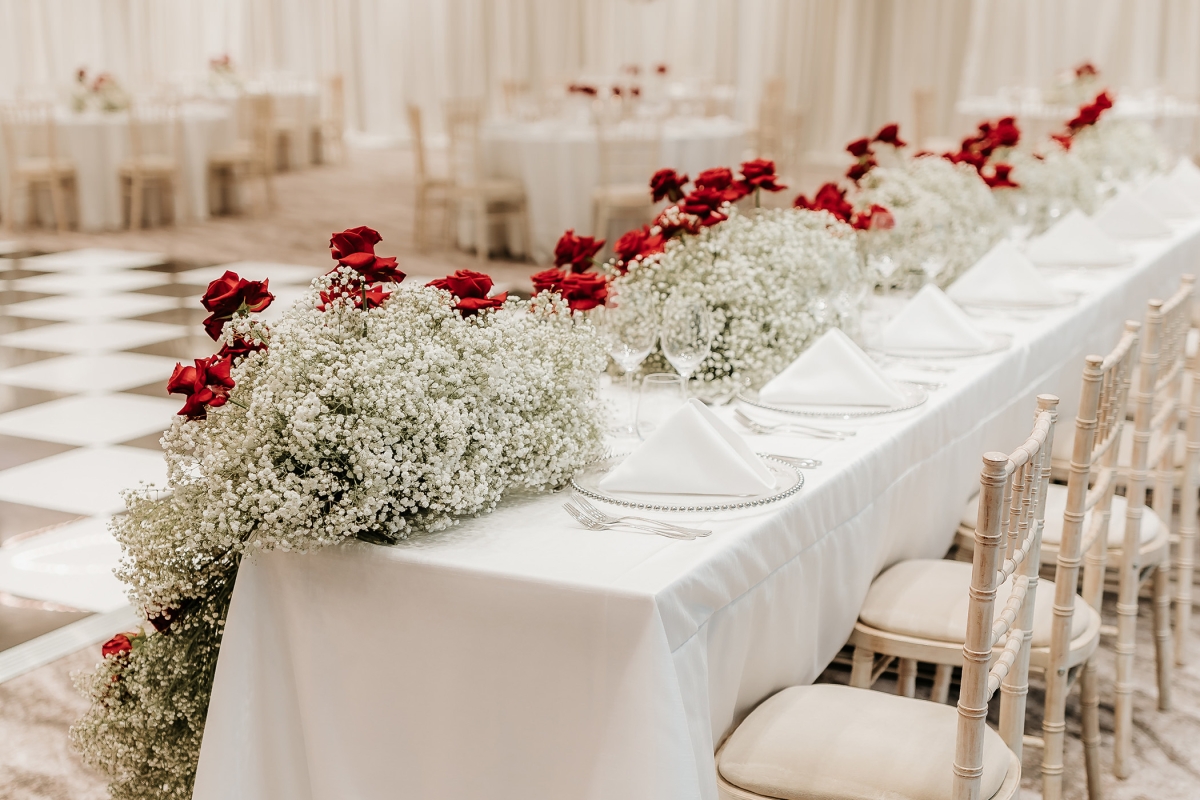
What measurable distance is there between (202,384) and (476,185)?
682cm

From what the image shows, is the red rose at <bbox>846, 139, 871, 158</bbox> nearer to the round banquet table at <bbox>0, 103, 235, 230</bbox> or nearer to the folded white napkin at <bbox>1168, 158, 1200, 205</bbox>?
the folded white napkin at <bbox>1168, 158, 1200, 205</bbox>

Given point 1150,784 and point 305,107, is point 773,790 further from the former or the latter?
point 305,107

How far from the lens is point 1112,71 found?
40.4 ft

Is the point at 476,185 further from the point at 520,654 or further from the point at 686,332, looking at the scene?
the point at 520,654

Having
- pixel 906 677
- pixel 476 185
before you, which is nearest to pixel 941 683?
pixel 906 677

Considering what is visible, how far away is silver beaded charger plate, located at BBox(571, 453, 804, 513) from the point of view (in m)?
1.70

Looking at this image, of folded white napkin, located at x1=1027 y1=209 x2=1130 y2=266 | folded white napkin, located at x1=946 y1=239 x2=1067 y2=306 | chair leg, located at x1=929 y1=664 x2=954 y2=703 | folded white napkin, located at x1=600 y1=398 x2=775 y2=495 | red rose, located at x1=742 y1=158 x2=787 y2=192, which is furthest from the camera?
folded white napkin, located at x1=1027 y1=209 x2=1130 y2=266

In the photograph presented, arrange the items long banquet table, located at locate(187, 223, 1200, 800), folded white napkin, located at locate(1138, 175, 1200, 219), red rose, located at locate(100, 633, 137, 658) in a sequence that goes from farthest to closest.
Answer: folded white napkin, located at locate(1138, 175, 1200, 219), red rose, located at locate(100, 633, 137, 658), long banquet table, located at locate(187, 223, 1200, 800)

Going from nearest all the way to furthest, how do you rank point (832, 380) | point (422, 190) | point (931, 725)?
point (931, 725), point (832, 380), point (422, 190)

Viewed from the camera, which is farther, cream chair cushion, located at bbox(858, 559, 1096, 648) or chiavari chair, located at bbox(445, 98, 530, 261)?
chiavari chair, located at bbox(445, 98, 530, 261)

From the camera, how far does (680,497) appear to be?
174 cm

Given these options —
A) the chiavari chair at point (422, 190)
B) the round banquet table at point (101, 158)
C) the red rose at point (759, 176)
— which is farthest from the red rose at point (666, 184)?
the round banquet table at point (101, 158)

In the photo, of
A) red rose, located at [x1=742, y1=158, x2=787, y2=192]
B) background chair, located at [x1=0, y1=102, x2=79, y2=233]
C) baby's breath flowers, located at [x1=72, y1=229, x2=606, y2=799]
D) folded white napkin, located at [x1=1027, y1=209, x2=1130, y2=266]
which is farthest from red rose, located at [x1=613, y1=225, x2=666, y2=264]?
background chair, located at [x1=0, y1=102, x2=79, y2=233]

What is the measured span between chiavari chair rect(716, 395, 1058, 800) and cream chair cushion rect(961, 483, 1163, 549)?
75cm
